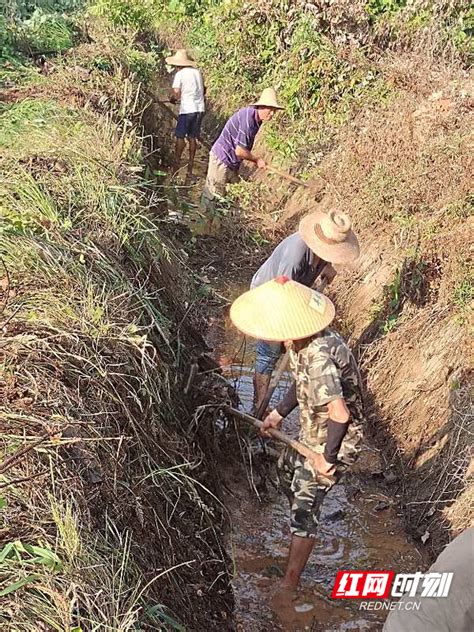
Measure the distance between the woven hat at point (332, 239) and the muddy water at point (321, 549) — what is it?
142 centimetres

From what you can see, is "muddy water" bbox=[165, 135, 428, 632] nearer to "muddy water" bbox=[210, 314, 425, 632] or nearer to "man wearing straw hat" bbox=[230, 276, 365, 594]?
"muddy water" bbox=[210, 314, 425, 632]

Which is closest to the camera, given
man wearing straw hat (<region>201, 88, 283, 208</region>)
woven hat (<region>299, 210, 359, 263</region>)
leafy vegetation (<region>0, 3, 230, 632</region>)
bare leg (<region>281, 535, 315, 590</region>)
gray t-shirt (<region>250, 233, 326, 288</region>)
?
leafy vegetation (<region>0, 3, 230, 632</region>)

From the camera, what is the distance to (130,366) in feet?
12.1

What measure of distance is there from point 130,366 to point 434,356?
8.24 ft

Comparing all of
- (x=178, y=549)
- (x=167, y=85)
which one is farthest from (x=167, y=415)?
(x=167, y=85)

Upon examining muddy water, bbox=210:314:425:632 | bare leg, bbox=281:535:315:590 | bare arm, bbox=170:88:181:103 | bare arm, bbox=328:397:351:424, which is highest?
bare arm, bbox=328:397:351:424

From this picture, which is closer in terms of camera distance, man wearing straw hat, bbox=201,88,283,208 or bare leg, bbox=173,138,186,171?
man wearing straw hat, bbox=201,88,283,208

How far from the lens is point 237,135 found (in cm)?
792

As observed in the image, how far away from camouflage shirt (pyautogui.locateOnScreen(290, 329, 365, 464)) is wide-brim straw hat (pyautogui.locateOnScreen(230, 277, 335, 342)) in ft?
0.46

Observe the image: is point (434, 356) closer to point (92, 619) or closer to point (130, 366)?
point (130, 366)

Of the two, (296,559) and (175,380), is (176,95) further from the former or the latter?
(296,559)

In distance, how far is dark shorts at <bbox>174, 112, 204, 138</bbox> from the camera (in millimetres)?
10188

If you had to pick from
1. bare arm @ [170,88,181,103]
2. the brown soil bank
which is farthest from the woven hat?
bare arm @ [170,88,181,103]

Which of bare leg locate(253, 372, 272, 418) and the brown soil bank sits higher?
the brown soil bank
